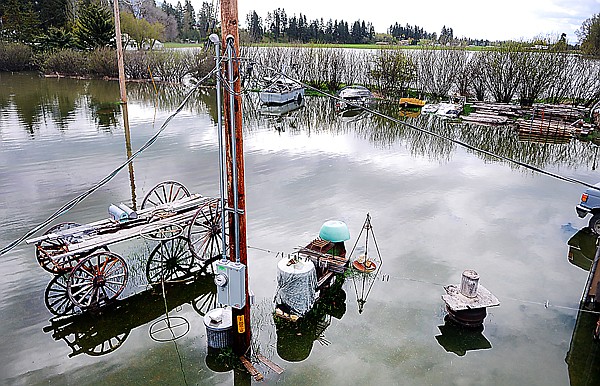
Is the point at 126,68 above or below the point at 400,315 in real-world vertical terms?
above

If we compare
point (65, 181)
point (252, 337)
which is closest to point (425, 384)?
point (252, 337)

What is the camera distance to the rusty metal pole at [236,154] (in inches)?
189

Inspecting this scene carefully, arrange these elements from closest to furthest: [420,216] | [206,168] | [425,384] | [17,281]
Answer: [425,384]
[17,281]
[420,216]
[206,168]

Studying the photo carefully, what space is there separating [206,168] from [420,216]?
6907 mm

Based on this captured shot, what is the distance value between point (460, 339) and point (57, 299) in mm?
6318

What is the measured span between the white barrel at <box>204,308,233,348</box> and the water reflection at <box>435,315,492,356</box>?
3.01 meters

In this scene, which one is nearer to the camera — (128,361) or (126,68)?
(128,361)

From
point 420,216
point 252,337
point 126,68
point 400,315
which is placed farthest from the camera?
point 126,68

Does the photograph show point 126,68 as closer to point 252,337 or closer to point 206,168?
point 206,168

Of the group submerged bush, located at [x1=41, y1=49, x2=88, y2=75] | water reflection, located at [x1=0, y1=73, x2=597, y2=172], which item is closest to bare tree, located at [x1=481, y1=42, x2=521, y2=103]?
water reflection, located at [x1=0, y1=73, x2=597, y2=172]

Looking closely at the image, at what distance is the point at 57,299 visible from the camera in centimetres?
720

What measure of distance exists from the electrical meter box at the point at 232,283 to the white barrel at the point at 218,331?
74 cm

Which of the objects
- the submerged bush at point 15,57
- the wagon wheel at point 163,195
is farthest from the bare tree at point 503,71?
the submerged bush at point 15,57

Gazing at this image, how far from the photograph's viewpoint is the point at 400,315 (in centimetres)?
702
